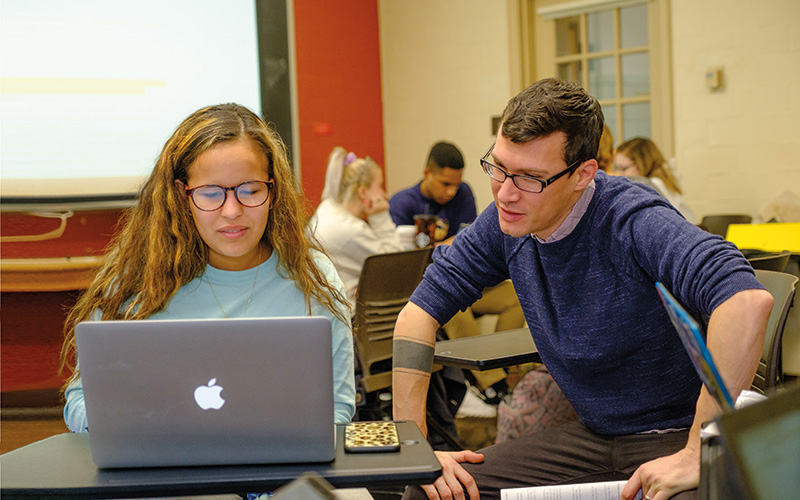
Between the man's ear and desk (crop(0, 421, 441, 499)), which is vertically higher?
the man's ear

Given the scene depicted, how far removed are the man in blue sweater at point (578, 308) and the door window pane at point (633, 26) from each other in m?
3.89

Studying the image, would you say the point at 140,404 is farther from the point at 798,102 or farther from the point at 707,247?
the point at 798,102

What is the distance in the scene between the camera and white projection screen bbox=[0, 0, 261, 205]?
3617 mm

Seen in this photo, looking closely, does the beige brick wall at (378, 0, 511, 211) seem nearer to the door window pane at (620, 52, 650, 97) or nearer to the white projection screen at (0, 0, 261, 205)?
the door window pane at (620, 52, 650, 97)

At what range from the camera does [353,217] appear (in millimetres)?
3371

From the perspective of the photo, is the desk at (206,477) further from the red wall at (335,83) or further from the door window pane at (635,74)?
the door window pane at (635,74)

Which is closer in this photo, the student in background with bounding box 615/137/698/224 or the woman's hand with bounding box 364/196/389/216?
the woman's hand with bounding box 364/196/389/216

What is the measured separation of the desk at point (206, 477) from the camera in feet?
3.34

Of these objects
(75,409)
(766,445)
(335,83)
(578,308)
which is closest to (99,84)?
(335,83)

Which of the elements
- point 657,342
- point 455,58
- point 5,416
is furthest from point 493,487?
point 455,58

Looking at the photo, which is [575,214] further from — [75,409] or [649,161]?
[649,161]

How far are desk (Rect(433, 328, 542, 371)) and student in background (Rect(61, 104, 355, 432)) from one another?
0.35m

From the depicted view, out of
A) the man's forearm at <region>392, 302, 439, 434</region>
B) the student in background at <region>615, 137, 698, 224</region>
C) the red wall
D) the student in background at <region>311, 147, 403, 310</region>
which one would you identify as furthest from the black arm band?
the red wall

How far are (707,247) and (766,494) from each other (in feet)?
2.57
